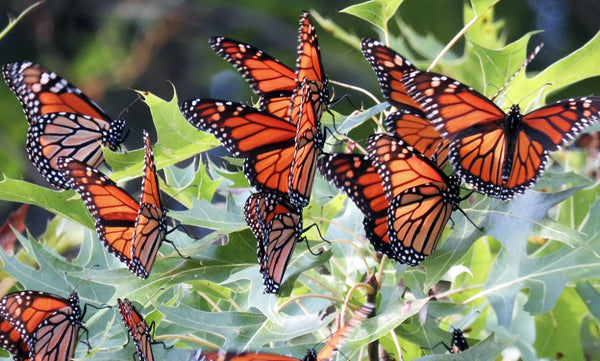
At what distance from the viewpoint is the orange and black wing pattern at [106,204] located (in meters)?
1.70

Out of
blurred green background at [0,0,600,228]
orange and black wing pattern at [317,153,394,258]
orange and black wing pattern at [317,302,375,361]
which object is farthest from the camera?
blurred green background at [0,0,600,228]

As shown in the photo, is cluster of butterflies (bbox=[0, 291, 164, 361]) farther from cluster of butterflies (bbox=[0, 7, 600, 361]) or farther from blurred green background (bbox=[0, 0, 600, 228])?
blurred green background (bbox=[0, 0, 600, 228])

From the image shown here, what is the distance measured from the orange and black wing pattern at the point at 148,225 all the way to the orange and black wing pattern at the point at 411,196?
1.40 ft

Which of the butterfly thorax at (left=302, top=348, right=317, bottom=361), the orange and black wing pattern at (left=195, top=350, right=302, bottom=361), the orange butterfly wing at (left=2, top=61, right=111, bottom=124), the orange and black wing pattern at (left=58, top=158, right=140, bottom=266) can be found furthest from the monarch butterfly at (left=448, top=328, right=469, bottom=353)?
the orange butterfly wing at (left=2, top=61, right=111, bottom=124)

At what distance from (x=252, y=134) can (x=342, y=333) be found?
0.47 m

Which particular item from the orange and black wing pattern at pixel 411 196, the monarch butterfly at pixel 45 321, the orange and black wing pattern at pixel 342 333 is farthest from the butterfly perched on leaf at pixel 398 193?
the monarch butterfly at pixel 45 321

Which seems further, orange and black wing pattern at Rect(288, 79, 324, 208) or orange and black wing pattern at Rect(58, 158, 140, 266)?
orange and black wing pattern at Rect(58, 158, 140, 266)

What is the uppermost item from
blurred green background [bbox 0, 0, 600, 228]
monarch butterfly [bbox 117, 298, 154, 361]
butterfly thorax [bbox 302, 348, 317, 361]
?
blurred green background [bbox 0, 0, 600, 228]

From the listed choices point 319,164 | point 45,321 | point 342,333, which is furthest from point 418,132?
point 45,321

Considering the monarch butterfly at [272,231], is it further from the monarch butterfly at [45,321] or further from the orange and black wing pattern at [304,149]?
the monarch butterfly at [45,321]

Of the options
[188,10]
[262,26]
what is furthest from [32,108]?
[188,10]

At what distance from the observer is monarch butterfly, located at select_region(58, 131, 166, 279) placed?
1565 millimetres

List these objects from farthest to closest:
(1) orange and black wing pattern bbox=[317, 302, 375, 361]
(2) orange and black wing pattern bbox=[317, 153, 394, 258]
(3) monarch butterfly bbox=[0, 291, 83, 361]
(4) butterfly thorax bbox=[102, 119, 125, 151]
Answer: (4) butterfly thorax bbox=[102, 119, 125, 151], (3) monarch butterfly bbox=[0, 291, 83, 361], (2) orange and black wing pattern bbox=[317, 153, 394, 258], (1) orange and black wing pattern bbox=[317, 302, 375, 361]

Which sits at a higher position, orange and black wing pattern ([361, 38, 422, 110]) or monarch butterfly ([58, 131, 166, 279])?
orange and black wing pattern ([361, 38, 422, 110])
